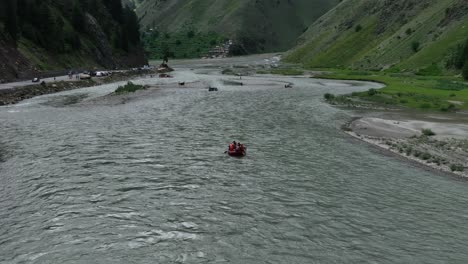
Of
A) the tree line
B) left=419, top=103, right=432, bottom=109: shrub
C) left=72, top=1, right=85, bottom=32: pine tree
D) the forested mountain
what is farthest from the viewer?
left=72, top=1, right=85, bottom=32: pine tree

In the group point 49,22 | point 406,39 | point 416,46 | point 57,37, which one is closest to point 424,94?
point 416,46

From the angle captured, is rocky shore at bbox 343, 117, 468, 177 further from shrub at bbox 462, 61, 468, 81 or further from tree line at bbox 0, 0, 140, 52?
tree line at bbox 0, 0, 140, 52

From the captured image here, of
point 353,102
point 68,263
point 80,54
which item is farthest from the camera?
point 80,54

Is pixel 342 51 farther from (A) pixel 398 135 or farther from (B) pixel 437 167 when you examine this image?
(B) pixel 437 167

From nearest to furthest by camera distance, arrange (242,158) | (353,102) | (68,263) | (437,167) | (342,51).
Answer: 1. (68,263)
2. (437,167)
3. (242,158)
4. (353,102)
5. (342,51)

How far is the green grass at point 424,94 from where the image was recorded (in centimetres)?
7031

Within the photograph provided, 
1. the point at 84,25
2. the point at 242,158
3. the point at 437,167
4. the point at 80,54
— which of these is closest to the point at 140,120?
the point at 242,158

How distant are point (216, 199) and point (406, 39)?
134 meters

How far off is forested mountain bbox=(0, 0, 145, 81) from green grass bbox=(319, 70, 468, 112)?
252 feet

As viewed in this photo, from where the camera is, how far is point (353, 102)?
7856 centimetres

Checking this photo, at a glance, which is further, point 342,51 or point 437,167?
point 342,51

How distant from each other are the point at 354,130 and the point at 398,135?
5491 millimetres

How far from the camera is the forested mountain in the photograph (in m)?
108

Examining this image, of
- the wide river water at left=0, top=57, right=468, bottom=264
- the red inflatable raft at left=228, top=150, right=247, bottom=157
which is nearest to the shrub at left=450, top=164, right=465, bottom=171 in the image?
the wide river water at left=0, top=57, right=468, bottom=264
